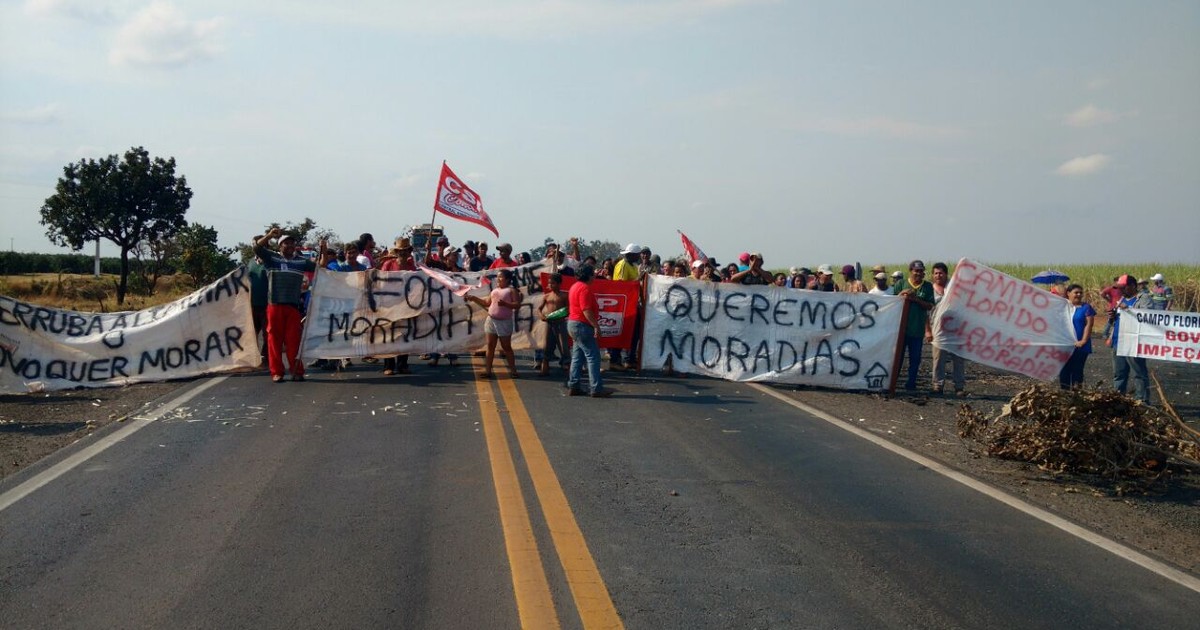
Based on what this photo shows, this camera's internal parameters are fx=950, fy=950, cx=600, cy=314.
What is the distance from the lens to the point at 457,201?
64.0 ft

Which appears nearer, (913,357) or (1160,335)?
(1160,335)

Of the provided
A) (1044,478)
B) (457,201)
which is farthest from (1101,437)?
(457,201)

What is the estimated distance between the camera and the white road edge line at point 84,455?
675 centimetres

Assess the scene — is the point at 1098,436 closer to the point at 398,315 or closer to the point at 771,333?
the point at 771,333

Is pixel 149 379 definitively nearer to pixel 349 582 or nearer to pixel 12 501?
pixel 12 501

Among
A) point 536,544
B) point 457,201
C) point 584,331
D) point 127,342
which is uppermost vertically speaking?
point 457,201

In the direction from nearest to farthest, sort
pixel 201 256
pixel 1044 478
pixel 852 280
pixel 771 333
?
pixel 1044 478 → pixel 771 333 → pixel 852 280 → pixel 201 256

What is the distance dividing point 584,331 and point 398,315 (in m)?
3.56

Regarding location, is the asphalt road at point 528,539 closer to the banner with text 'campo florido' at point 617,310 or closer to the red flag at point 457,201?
the banner with text 'campo florido' at point 617,310

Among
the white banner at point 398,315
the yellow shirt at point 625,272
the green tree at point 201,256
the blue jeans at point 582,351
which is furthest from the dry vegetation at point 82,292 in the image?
the blue jeans at point 582,351

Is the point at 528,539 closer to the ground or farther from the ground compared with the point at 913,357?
closer to the ground

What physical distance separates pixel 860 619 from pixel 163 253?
42.6 m

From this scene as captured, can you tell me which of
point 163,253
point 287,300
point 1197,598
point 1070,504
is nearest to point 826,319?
point 1070,504

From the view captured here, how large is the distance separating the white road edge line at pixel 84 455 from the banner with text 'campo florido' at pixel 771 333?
654 centimetres
